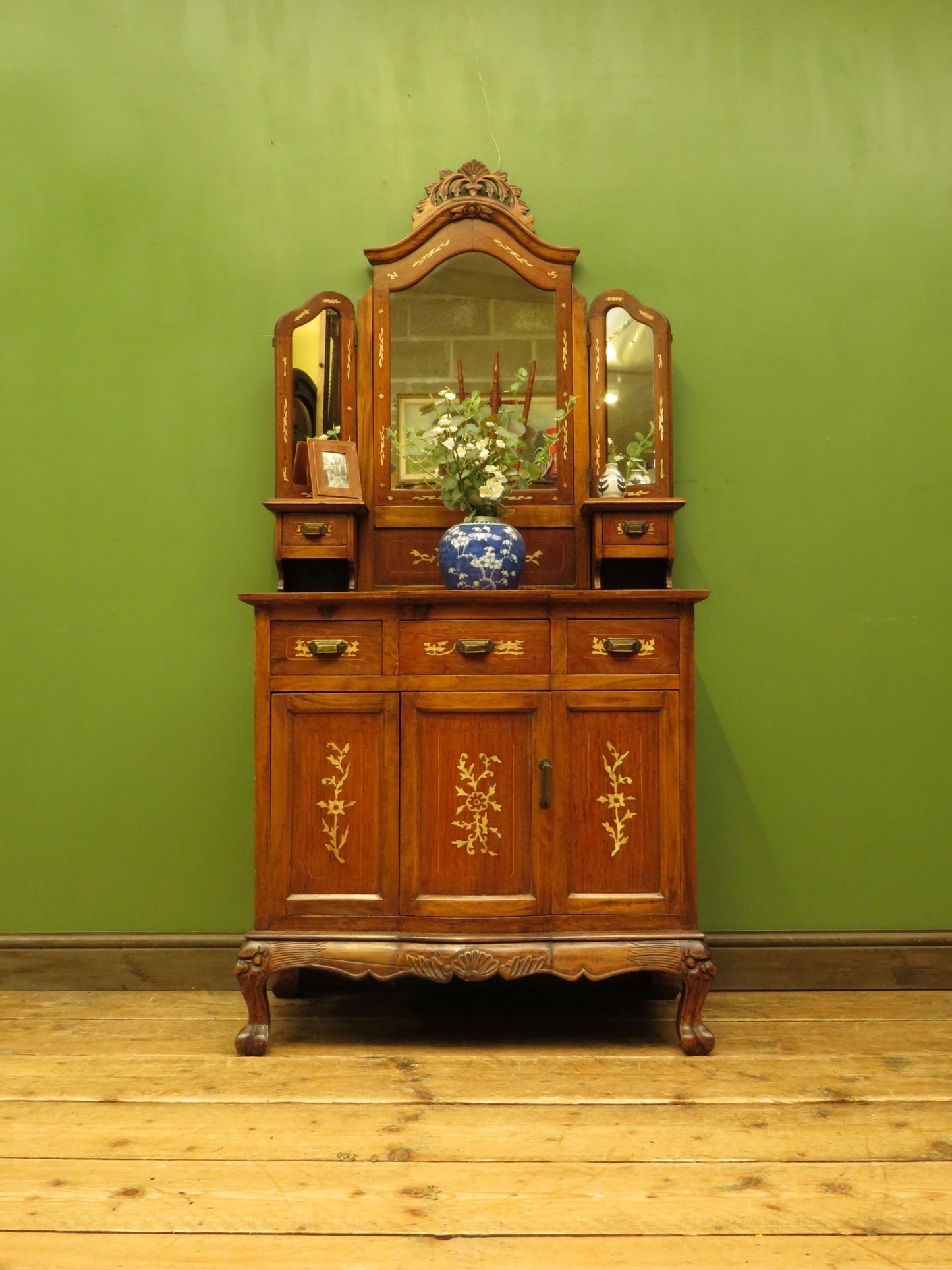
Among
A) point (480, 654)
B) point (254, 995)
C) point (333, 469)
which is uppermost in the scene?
point (333, 469)

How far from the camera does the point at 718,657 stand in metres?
2.69

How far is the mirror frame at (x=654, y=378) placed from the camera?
2.61 m

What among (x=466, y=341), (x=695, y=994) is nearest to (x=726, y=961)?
(x=695, y=994)

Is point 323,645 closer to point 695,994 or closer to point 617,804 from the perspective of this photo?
point 617,804

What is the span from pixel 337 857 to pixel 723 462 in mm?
1544

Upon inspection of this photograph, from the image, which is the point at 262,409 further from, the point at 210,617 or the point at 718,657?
the point at 718,657

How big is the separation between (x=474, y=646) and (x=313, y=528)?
630mm

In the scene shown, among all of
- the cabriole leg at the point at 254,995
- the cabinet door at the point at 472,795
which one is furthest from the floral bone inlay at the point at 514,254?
the cabriole leg at the point at 254,995

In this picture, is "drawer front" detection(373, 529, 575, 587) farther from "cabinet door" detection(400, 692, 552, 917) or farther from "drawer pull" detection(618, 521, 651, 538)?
"cabinet door" detection(400, 692, 552, 917)

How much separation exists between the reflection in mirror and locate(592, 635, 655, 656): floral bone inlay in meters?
0.63

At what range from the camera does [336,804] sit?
2.18m

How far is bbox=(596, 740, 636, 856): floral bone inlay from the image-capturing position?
216 cm

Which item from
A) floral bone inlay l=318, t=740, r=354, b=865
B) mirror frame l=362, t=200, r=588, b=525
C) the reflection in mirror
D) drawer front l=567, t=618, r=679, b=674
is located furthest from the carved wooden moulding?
the reflection in mirror

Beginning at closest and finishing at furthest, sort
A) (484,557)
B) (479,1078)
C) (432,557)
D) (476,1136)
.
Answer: (476,1136) < (479,1078) < (484,557) < (432,557)
